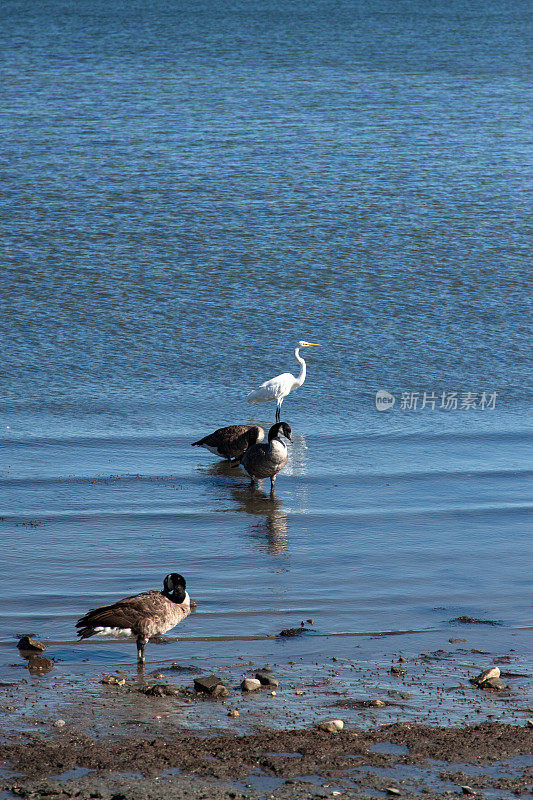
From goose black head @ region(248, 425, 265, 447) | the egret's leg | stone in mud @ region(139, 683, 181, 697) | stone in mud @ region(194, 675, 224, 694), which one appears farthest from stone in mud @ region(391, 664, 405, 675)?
goose black head @ region(248, 425, 265, 447)

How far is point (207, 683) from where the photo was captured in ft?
26.2

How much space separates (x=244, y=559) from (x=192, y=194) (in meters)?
20.9

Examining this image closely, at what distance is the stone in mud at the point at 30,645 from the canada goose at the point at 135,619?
377mm

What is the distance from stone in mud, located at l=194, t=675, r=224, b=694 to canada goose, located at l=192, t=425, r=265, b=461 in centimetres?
682

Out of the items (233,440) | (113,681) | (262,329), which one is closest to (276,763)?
(113,681)

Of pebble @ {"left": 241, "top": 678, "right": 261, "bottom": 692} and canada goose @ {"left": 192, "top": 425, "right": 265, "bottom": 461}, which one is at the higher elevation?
canada goose @ {"left": 192, "top": 425, "right": 265, "bottom": 461}

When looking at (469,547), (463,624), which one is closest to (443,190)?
(469,547)

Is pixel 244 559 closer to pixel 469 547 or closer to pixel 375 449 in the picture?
pixel 469 547

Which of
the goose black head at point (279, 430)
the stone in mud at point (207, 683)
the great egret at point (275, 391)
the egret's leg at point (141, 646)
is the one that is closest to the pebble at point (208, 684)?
the stone in mud at point (207, 683)

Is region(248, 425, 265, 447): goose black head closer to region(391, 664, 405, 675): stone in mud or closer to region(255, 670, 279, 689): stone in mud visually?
region(391, 664, 405, 675): stone in mud

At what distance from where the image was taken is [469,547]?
11.7m

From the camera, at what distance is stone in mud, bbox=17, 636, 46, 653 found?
8.71 m

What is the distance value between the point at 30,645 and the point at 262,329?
13.6 metres

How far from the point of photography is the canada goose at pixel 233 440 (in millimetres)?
14805
